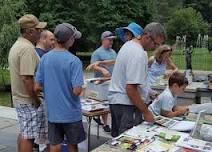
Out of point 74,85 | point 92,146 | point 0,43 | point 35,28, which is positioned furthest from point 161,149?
point 0,43

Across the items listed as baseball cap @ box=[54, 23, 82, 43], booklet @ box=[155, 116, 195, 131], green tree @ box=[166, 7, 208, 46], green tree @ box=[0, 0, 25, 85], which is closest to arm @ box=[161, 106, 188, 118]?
booklet @ box=[155, 116, 195, 131]

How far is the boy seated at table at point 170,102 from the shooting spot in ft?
12.0

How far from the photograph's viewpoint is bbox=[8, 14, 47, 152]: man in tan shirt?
12.7 feet

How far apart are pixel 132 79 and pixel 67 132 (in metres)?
0.80

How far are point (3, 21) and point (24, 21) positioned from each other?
7.72m

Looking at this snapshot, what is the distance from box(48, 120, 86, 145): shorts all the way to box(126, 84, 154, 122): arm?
0.59 meters

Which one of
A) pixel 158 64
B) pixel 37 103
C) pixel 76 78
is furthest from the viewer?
pixel 158 64

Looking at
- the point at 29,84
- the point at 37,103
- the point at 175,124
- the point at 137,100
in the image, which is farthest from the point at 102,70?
the point at 175,124

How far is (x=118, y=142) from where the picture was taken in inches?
114

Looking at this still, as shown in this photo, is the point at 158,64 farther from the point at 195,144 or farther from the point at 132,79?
the point at 195,144

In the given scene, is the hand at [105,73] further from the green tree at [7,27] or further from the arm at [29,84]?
the green tree at [7,27]

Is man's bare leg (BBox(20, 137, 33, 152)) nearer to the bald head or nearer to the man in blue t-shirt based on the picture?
the man in blue t-shirt

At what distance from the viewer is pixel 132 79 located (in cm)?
332

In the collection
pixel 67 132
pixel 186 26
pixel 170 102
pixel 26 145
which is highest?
pixel 186 26
